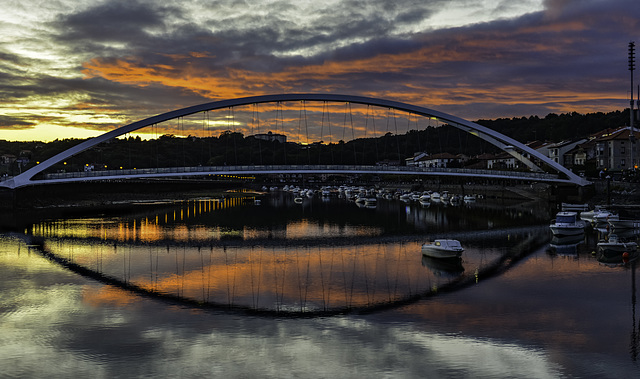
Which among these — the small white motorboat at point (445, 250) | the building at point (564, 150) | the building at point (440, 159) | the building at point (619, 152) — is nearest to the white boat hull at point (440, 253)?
the small white motorboat at point (445, 250)

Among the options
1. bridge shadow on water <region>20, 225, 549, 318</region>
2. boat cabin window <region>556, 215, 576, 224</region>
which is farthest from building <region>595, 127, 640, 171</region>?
bridge shadow on water <region>20, 225, 549, 318</region>

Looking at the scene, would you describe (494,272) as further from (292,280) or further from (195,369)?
(195,369)

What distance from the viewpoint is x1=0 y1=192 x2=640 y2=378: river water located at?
1351 centimetres

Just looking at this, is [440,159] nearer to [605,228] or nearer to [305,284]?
[605,228]

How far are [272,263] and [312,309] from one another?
1023 centimetres

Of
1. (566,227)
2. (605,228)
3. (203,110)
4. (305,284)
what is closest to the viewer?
(305,284)

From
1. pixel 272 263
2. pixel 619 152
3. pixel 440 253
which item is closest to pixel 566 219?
pixel 440 253

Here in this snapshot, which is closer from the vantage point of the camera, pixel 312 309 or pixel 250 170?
pixel 312 309

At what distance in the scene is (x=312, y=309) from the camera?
61.5 ft

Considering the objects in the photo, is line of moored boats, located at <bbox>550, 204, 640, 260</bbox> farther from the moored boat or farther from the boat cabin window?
the moored boat

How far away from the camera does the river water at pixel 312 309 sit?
1351 centimetres

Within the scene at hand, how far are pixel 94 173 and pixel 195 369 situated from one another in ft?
157

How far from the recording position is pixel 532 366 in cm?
1317

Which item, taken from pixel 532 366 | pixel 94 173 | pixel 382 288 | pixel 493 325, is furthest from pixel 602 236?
pixel 94 173
